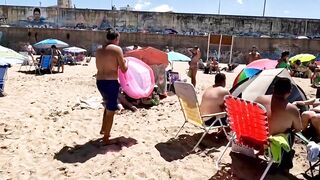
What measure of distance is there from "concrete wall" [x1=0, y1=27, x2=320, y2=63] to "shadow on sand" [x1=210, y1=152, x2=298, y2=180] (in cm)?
2287

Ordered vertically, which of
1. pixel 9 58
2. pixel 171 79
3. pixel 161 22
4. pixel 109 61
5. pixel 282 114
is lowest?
pixel 171 79

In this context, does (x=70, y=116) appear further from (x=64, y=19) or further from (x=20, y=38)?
(x=64, y=19)

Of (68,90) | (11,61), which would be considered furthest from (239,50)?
(11,61)

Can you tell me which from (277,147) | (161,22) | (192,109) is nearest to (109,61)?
(192,109)

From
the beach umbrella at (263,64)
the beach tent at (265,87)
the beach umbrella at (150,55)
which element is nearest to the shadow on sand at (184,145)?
the beach tent at (265,87)

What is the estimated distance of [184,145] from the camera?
15.5ft

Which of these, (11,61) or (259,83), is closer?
(259,83)

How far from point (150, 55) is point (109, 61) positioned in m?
3.68

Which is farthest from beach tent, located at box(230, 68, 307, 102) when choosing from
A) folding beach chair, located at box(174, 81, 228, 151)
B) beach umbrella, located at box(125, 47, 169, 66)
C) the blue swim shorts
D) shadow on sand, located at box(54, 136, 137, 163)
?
beach umbrella, located at box(125, 47, 169, 66)

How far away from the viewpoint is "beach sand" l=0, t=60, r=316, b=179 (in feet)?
12.6

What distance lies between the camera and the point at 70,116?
6.20 meters

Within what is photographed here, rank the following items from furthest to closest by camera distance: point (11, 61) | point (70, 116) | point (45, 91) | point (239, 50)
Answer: point (239, 50) → point (45, 91) → point (11, 61) → point (70, 116)

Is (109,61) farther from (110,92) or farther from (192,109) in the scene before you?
(192,109)

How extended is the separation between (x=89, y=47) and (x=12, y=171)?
83.1ft
